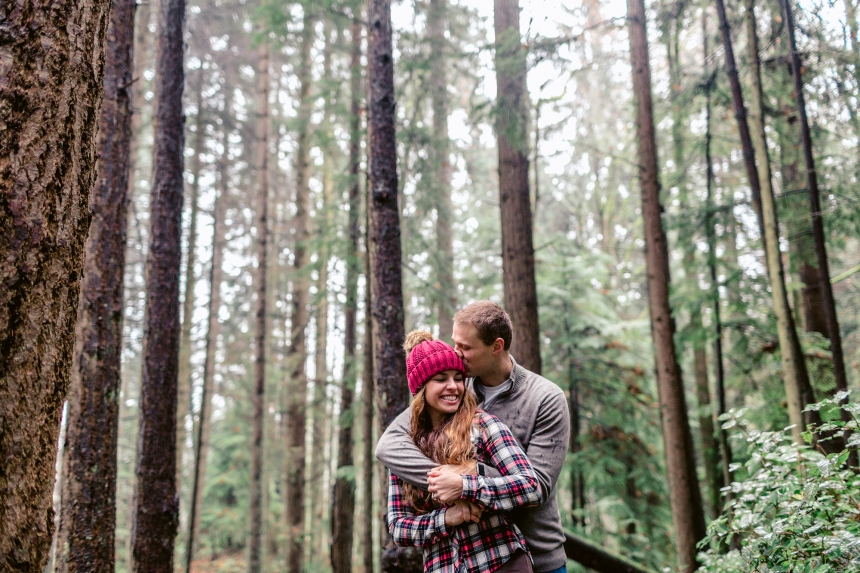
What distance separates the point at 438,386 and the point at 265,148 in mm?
9992

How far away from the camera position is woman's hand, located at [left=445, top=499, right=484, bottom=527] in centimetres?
226

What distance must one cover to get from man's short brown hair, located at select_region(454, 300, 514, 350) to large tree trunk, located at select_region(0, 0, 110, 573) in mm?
1713

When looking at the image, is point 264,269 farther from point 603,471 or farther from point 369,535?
point 603,471

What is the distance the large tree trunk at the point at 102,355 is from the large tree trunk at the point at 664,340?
6605 mm

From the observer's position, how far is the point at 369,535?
889 cm

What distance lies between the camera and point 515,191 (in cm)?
734

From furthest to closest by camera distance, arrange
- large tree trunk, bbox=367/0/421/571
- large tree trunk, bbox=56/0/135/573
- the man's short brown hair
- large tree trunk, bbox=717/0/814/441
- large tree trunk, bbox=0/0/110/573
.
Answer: large tree trunk, bbox=717/0/814/441 < large tree trunk, bbox=367/0/421/571 < large tree trunk, bbox=56/0/135/573 < the man's short brown hair < large tree trunk, bbox=0/0/110/573

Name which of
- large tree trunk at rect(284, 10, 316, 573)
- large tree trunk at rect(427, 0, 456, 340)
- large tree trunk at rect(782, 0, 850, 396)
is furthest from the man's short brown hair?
large tree trunk at rect(284, 10, 316, 573)

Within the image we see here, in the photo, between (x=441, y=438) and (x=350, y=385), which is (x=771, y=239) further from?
(x=350, y=385)

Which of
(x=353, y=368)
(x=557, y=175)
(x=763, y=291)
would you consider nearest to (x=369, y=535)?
(x=353, y=368)

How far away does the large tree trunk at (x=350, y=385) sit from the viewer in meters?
9.68

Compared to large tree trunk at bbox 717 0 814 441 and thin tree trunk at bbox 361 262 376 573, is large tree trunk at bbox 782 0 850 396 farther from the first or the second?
thin tree trunk at bbox 361 262 376 573

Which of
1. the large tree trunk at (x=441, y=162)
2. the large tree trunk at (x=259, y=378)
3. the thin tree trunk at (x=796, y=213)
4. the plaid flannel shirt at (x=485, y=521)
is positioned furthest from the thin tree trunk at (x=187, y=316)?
the thin tree trunk at (x=796, y=213)

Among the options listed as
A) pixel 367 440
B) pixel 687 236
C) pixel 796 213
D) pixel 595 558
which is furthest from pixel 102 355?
pixel 796 213
